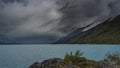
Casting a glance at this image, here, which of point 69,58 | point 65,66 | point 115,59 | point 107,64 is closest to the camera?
point 65,66

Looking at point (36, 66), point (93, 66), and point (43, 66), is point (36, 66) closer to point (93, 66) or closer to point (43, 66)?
point (43, 66)

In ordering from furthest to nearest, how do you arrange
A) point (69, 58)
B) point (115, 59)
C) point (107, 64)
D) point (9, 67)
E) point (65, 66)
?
1. point (9, 67)
2. point (115, 59)
3. point (69, 58)
4. point (107, 64)
5. point (65, 66)

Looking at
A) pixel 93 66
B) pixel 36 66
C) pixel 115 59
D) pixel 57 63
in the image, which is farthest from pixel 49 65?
pixel 115 59

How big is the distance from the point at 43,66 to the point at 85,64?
539 centimetres

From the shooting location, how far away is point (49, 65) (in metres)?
28.4

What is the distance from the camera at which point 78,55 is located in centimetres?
3359

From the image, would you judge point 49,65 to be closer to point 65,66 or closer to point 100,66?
point 65,66

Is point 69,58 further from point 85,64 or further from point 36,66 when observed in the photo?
point 36,66

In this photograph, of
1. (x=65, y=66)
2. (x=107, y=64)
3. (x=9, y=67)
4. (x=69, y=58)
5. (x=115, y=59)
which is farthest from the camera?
(x=9, y=67)

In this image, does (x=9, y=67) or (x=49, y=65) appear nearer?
(x=49, y=65)

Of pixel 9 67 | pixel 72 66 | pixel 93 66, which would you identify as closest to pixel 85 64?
pixel 93 66

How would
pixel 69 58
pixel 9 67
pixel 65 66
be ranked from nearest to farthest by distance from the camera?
pixel 65 66, pixel 69 58, pixel 9 67

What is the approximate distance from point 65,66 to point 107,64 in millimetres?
5509

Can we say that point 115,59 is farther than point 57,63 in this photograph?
Yes
